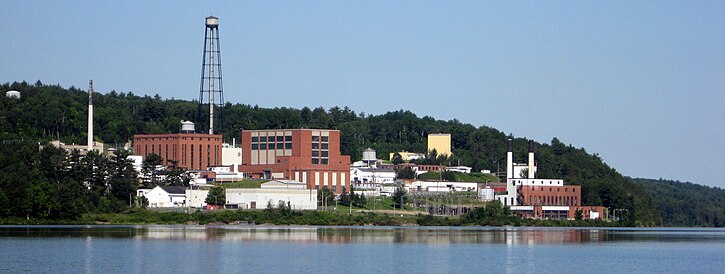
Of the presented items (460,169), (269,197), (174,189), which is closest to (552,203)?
(269,197)

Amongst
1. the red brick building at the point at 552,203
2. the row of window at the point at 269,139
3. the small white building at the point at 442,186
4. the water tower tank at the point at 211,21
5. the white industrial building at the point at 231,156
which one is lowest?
the red brick building at the point at 552,203

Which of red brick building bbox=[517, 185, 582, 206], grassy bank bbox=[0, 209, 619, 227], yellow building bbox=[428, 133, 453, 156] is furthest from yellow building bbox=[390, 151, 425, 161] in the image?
grassy bank bbox=[0, 209, 619, 227]

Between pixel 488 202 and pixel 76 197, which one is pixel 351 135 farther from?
pixel 76 197

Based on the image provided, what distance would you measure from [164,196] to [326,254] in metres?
58.8

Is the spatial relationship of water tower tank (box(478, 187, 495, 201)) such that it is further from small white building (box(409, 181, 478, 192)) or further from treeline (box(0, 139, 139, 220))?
treeline (box(0, 139, 139, 220))

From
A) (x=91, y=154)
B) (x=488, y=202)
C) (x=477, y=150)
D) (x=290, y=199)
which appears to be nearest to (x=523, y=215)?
(x=488, y=202)

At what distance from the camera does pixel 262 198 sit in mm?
117312

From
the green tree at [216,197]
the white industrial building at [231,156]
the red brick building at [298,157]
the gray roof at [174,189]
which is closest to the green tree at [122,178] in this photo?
the gray roof at [174,189]

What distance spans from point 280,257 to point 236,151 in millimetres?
88802

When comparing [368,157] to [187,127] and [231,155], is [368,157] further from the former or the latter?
[187,127]

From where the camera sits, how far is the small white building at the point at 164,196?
379ft

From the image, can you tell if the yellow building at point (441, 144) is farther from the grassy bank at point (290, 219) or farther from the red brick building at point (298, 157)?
the grassy bank at point (290, 219)

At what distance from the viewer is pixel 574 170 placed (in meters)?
166

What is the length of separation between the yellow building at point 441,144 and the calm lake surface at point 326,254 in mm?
103478
